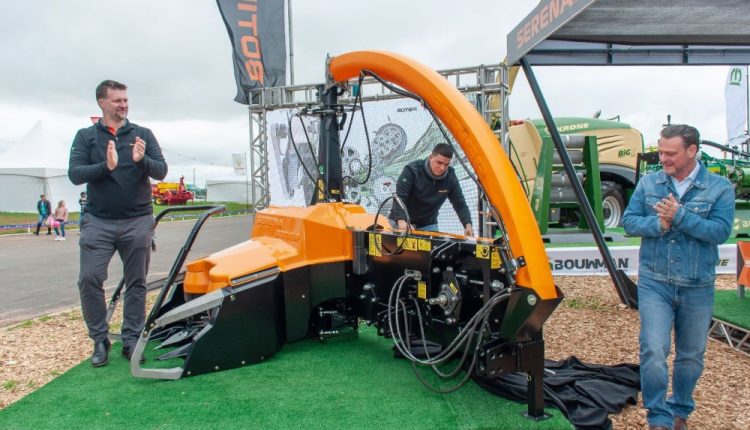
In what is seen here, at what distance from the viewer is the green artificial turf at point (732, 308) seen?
159 inches

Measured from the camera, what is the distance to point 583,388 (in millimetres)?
2838

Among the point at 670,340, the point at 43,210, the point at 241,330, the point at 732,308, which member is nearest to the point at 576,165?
the point at 732,308

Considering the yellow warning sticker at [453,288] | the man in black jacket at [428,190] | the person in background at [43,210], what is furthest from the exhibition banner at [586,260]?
the person in background at [43,210]

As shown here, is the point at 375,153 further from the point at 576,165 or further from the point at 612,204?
the point at 612,204

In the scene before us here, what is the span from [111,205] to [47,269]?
6554mm

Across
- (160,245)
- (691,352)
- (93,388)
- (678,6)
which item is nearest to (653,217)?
(691,352)

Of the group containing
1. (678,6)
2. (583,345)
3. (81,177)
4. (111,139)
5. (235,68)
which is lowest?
(583,345)

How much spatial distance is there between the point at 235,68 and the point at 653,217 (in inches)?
294

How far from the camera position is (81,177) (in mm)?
3275

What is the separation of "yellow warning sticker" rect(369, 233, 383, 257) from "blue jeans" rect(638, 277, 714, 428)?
1.48 m

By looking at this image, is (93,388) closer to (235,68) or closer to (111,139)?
(111,139)

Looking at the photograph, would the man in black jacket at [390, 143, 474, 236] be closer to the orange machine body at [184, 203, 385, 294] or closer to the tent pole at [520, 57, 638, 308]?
the orange machine body at [184, 203, 385, 294]

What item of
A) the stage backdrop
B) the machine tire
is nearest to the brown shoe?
the stage backdrop

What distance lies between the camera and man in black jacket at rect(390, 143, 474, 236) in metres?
4.05
